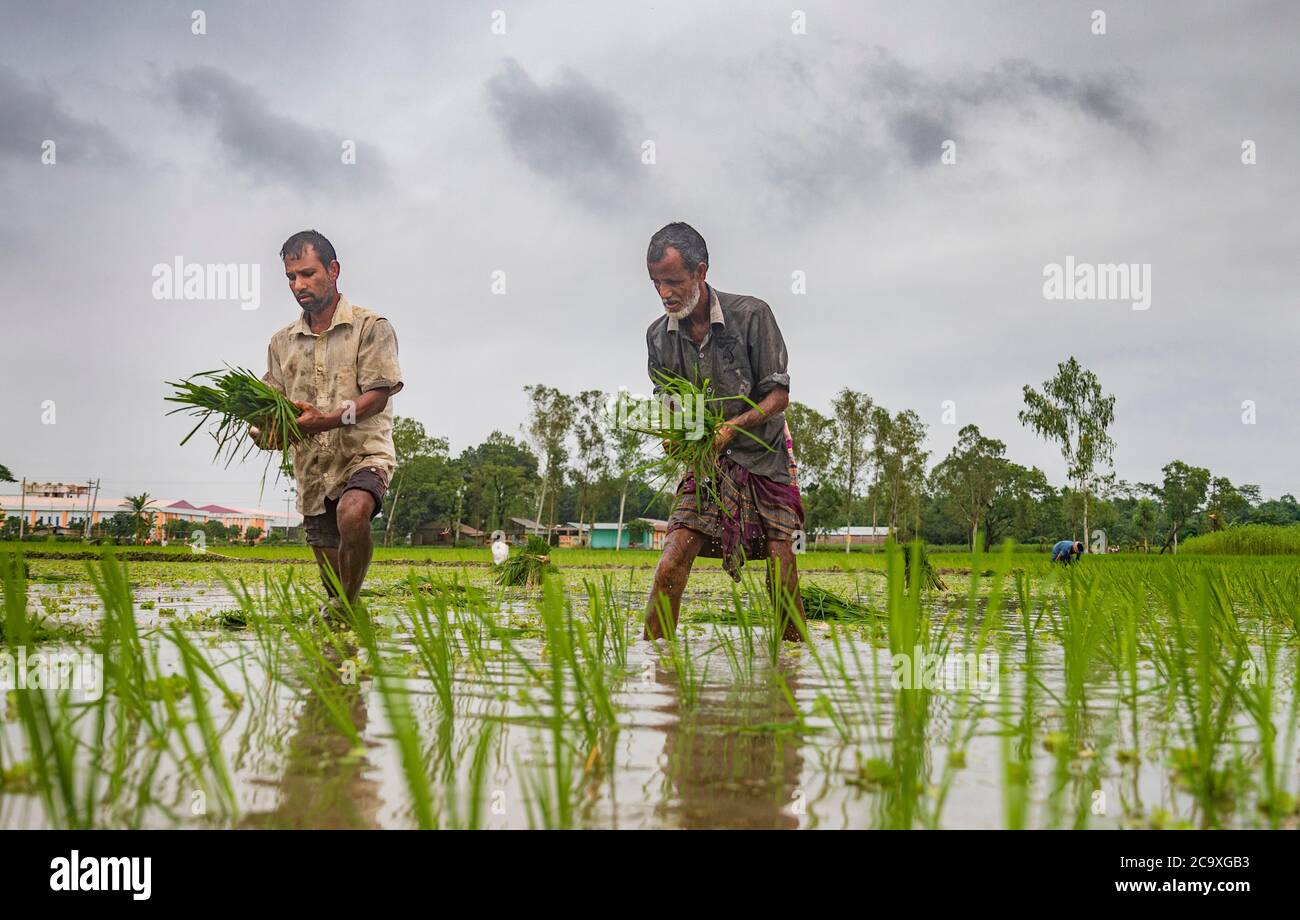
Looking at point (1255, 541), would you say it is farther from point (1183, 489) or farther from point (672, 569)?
point (1183, 489)

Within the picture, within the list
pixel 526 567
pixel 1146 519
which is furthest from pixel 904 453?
pixel 526 567

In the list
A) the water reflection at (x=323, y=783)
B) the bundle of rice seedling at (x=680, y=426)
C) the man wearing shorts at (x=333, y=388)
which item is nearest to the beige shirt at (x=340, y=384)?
the man wearing shorts at (x=333, y=388)

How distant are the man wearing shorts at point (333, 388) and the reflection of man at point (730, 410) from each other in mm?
1302

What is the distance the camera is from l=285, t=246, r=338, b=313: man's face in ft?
14.0

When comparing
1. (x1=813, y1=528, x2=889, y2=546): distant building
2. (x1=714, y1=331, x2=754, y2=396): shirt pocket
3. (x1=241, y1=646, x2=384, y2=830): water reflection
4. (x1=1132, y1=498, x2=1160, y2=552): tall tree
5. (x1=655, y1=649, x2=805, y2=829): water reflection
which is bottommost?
(x1=813, y1=528, x2=889, y2=546): distant building

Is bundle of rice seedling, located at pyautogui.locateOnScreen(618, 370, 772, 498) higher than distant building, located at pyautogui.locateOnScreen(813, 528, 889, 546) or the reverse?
higher

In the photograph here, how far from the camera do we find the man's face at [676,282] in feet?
13.0

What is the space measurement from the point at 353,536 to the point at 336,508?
1.36ft

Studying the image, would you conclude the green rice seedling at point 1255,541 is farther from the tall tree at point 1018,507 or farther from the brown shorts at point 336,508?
the tall tree at point 1018,507

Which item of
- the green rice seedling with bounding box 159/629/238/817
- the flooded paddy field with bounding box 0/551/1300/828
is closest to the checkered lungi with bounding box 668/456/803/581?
the flooded paddy field with bounding box 0/551/1300/828

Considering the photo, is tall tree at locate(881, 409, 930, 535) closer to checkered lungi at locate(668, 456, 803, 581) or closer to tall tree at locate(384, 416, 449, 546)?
tall tree at locate(384, 416, 449, 546)

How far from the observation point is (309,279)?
430 centimetres
